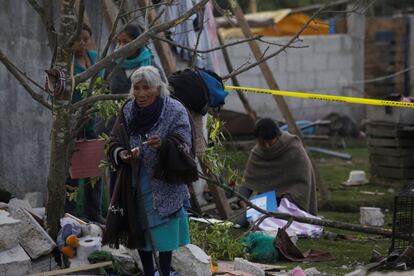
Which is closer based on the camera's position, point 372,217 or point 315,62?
point 372,217

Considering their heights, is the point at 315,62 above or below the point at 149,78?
below

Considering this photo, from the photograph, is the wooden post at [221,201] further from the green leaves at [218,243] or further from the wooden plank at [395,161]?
the wooden plank at [395,161]

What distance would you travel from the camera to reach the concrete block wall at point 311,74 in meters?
14.6

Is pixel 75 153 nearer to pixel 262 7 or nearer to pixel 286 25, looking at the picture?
pixel 286 25

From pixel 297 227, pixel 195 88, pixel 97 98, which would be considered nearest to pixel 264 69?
pixel 297 227

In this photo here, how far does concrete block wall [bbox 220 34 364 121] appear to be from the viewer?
14.6m

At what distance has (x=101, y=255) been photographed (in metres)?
5.75

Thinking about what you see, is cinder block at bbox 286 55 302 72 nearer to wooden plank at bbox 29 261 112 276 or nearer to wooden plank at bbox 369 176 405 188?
wooden plank at bbox 369 176 405 188

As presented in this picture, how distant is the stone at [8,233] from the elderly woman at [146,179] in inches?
26.4

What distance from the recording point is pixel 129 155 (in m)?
5.09

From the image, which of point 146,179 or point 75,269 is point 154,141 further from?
point 75,269

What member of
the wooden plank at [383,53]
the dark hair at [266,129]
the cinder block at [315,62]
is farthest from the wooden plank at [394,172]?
the wooden plank at [383,53]

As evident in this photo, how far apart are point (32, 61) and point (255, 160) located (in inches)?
97.1

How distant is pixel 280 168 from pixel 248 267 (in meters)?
2.61
